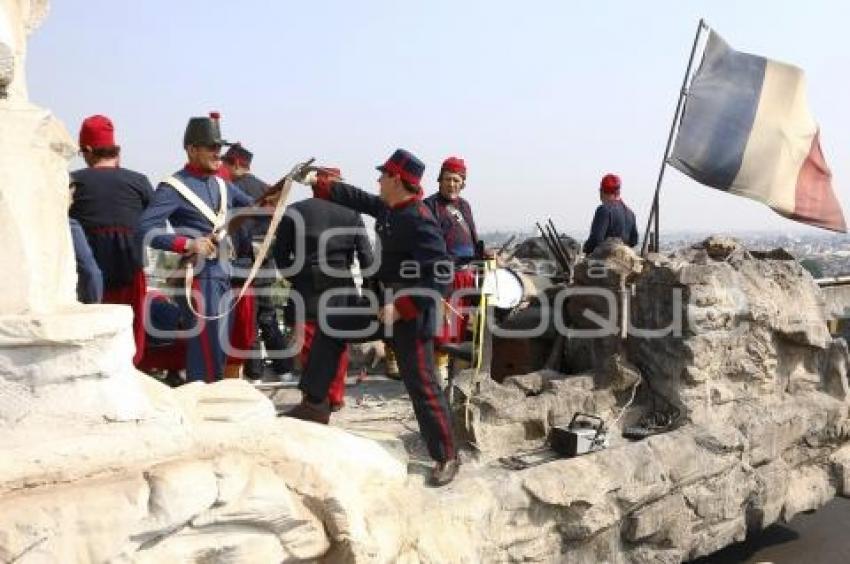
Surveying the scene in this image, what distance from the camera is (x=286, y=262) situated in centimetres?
512

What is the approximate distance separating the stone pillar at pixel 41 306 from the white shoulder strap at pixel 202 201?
47.9 inches

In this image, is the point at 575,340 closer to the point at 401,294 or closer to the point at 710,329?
the point at 710,329

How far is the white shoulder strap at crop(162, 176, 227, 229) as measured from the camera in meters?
4.01

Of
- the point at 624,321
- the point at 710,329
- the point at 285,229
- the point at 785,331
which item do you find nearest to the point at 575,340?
the point at 624,321

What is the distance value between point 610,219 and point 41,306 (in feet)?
18.3

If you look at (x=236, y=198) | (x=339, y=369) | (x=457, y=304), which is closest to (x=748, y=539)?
(x=457, y=304)

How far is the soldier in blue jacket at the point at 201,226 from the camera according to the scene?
3.89m

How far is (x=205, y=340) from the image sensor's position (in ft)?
13.7

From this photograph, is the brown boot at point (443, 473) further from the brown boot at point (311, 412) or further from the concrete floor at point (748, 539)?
the brown boot at point (311, 412)

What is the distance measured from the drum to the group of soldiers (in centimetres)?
104

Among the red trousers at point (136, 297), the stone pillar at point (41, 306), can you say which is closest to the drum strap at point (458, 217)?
the red trousers at point (136, 297)

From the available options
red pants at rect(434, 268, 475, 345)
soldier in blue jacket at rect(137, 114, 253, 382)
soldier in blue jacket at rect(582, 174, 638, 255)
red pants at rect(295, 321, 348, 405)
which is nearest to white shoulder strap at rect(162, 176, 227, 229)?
soldier in blue jacket at rect(137, 114, 253, 382)

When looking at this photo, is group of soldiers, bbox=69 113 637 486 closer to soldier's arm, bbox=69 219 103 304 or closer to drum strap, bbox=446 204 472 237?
soldier's arm, bbox=69 219 103 304

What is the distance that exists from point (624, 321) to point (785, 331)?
1.42m
